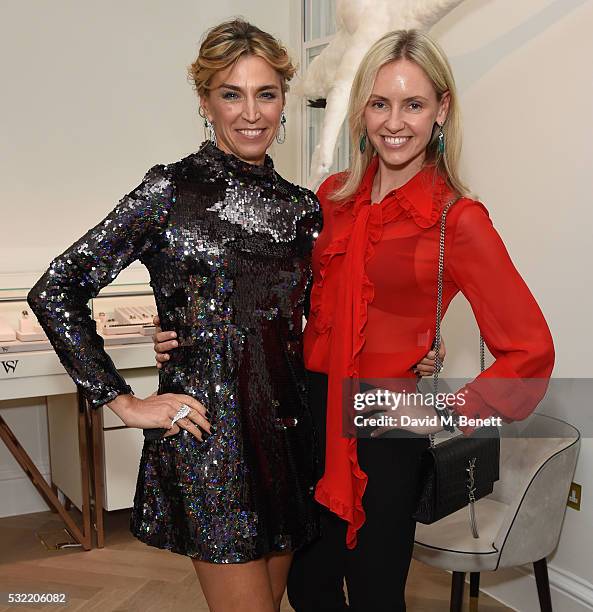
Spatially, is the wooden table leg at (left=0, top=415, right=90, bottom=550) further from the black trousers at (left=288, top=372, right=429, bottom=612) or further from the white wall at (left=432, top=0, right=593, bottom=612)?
the black trousers at (left=288, top=372, right=429, bottom=612)

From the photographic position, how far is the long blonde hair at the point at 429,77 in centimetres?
173

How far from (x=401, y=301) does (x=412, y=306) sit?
0.09 feet

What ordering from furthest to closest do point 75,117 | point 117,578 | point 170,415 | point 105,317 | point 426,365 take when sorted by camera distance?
point 75,117, point 105,317, point 117,578, point 426,365, point 170,415

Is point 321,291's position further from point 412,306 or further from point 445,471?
point 445,471

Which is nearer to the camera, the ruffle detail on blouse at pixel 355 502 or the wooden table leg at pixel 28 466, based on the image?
the ruffle detail on blouse at pixel 355 502

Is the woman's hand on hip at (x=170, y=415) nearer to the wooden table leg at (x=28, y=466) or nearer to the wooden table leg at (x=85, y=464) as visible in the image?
the wooden table leg at (x=85, y=464)

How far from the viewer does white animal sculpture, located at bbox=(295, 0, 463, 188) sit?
2.62 meters

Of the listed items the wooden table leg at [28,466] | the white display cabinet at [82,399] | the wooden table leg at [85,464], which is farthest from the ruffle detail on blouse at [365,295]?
the wooden table leg at [28,466]

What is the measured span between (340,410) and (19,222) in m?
2.74

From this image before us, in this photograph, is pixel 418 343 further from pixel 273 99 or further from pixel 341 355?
pixel 273 99

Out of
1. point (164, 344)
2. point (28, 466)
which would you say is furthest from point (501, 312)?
point (28, 466)

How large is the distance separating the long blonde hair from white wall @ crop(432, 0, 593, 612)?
0.98 m

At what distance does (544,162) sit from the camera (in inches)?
109

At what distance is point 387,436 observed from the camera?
69.0 inches
